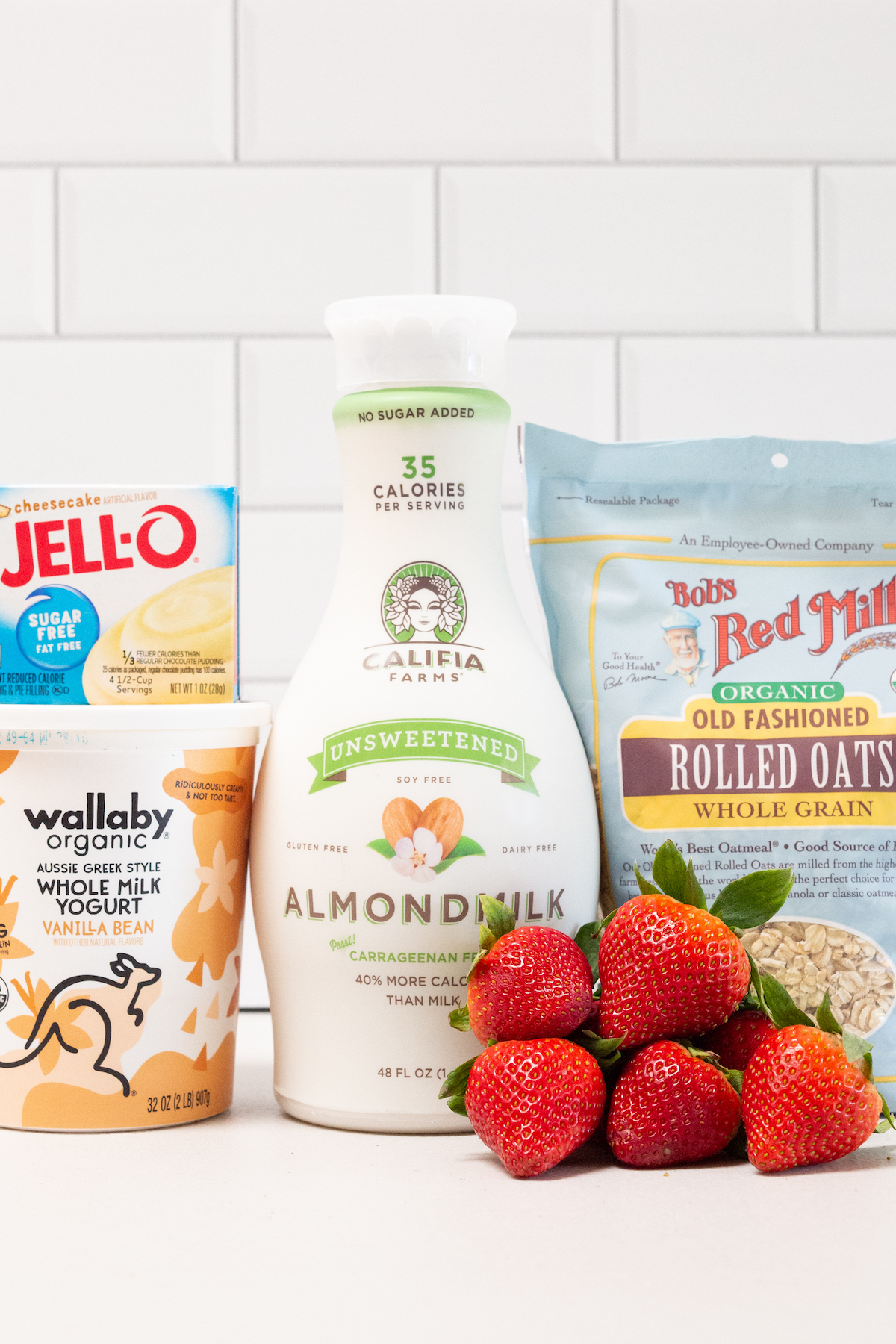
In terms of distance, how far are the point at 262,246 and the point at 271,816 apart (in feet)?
1.85

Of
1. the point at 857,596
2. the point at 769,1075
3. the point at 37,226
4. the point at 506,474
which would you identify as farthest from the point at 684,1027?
the point at 37,226

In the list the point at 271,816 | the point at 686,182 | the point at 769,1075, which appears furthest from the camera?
the point at 686,182

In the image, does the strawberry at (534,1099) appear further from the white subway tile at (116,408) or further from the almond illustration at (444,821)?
the white subway tile at (116,408)

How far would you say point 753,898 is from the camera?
24.4 inches

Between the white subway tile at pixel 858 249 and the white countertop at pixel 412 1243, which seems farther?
the white subway tile at pixel 858 249

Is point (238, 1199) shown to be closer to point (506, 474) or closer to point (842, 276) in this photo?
point (506, 474)

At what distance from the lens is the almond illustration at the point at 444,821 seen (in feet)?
2.06

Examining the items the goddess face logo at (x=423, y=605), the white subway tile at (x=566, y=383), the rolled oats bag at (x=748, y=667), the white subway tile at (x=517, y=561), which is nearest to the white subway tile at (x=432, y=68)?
the white subway tile at (x=566, y=383)

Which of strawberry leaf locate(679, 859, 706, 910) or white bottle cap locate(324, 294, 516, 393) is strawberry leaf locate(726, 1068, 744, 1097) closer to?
strawberry leaf locate(679, 859, 706, 910)

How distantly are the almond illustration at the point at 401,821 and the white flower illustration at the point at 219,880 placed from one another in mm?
100

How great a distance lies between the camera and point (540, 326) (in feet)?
3.39

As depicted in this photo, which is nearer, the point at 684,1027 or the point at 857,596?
the point at 684,1027

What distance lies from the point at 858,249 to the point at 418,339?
1.78 feet

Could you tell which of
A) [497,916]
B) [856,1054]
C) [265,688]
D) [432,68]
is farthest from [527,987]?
[432,68]
